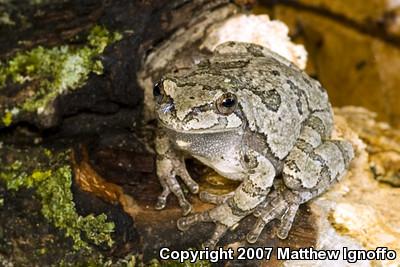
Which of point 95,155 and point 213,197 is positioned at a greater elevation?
point 95,155

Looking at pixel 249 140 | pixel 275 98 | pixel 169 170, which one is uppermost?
pixel 275 98

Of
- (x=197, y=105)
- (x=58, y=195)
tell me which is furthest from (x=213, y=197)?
(x=58, y=195)

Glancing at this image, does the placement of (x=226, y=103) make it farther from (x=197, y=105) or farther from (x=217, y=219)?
(x=217, y=219)

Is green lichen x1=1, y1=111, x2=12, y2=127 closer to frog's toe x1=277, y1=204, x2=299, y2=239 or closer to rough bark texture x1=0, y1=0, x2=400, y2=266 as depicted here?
rough bark texture x1=0, y1=0, x2=400, y2=266

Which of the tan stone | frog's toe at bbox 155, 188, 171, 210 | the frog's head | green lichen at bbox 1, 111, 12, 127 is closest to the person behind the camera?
the frog's head

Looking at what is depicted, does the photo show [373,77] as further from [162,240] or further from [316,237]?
[162,240]

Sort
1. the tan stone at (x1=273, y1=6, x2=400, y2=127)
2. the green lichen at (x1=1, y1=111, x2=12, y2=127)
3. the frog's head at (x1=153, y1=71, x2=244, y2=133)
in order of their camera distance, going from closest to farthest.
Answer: the frog's head at (x1=153, y1=71, x2=244, y2=133) < the green lichen at (x1=1, y1=111, x2=12, y2=127) < the tan stone at (x1=273, y1=6, x2=400, y2=127)

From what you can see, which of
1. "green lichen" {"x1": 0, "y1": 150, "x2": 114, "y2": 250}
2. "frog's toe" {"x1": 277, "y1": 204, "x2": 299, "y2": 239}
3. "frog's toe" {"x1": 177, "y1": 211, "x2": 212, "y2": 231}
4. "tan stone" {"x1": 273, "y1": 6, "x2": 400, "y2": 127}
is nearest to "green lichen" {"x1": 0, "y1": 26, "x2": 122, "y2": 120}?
"green lichen" {"x1": 0, "y1": 150, "x2": 114, "y2": 250}
